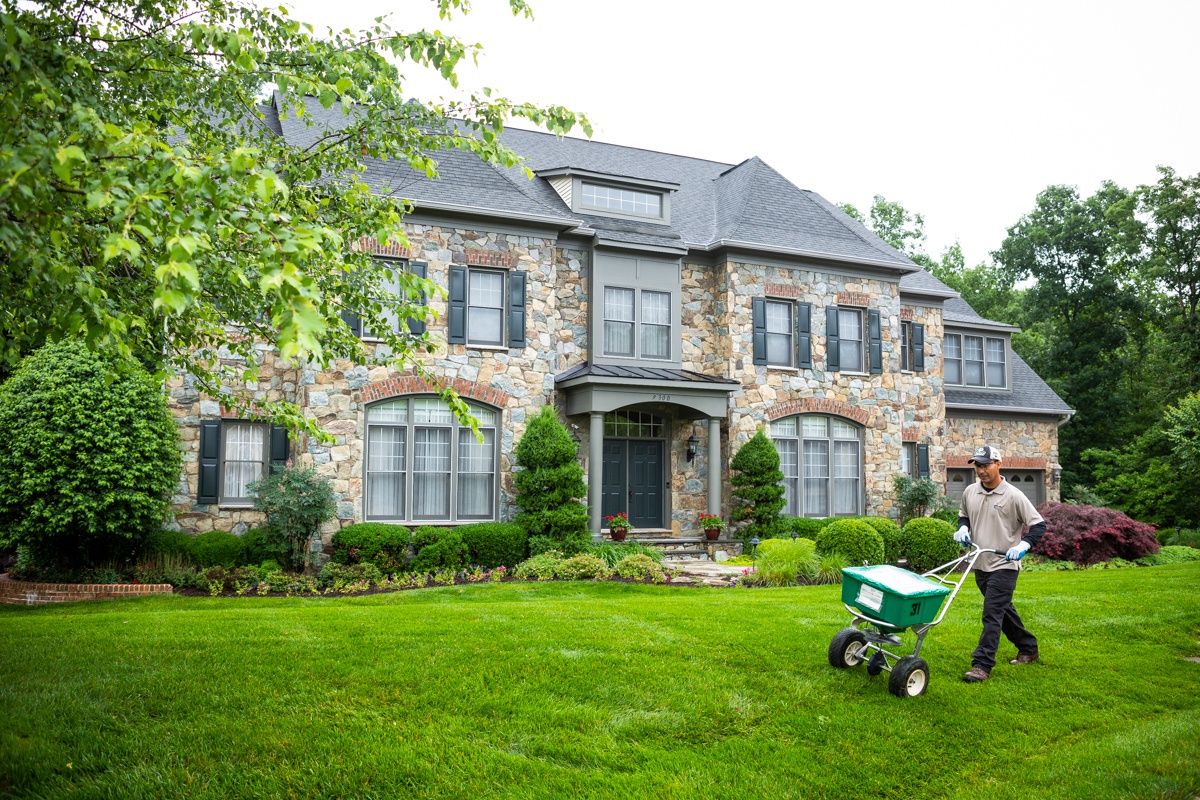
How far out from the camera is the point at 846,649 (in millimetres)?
6480

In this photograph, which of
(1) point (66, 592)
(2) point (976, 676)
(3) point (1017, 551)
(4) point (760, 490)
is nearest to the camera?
(3) point (1017, 551)

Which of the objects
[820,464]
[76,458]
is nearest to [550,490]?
[820,464]

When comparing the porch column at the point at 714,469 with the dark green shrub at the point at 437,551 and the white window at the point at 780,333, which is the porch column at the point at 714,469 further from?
the dark green shrub at the point at 437,551

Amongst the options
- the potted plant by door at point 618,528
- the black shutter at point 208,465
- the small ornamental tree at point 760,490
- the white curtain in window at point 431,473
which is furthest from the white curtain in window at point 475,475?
the small ornamental tree at point 760,490

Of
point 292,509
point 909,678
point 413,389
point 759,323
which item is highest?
point 759,323

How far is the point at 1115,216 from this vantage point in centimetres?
2858

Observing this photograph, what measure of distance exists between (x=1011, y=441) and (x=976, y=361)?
2.22 metres

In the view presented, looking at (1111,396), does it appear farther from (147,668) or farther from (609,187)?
(147,668)

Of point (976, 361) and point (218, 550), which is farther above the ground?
point (976, 361)

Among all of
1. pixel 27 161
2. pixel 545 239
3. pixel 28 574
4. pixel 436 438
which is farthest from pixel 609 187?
pixel 27 161

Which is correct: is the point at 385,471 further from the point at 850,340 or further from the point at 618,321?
the point at 850,340

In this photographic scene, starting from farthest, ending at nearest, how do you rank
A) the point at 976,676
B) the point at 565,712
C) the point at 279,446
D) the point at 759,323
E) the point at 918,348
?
1. the point at 918,348
2. the point at 759,323
3. the point at 279,446
4. the point at 976,676
5. the point at 565,712

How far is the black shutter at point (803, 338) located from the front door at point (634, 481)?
3537mm

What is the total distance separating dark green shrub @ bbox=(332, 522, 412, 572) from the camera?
13.3m
